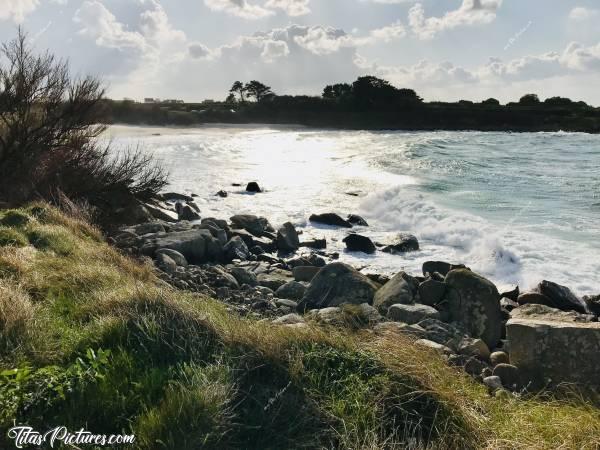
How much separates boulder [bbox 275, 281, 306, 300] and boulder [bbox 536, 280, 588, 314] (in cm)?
424

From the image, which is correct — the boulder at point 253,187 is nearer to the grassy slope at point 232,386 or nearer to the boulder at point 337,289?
the boulder at point 337,289

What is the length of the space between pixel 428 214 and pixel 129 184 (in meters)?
Answer: 9.04

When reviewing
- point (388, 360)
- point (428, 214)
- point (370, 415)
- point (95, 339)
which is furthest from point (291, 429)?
point (428, 214)

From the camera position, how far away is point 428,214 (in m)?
16.7

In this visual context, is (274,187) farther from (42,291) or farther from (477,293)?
(42,291)

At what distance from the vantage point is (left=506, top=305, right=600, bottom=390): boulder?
4523 mm

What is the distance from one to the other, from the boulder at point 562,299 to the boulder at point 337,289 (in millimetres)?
3284

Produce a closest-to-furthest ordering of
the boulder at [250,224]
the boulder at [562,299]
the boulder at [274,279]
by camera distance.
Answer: the boulder at [562,299]
the boulder at [274,279]
the boulder at [250,224]

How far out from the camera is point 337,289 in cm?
775

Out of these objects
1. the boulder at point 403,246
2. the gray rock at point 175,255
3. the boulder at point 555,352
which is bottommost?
the boulder at point 403,246

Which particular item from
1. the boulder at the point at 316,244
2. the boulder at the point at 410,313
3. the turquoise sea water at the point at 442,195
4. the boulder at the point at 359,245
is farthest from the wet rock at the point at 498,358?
the boulder at the point at 316,244

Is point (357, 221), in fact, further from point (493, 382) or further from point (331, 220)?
point (493, 382)

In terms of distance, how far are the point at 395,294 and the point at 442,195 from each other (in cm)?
1359

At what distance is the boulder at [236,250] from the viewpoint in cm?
1142
